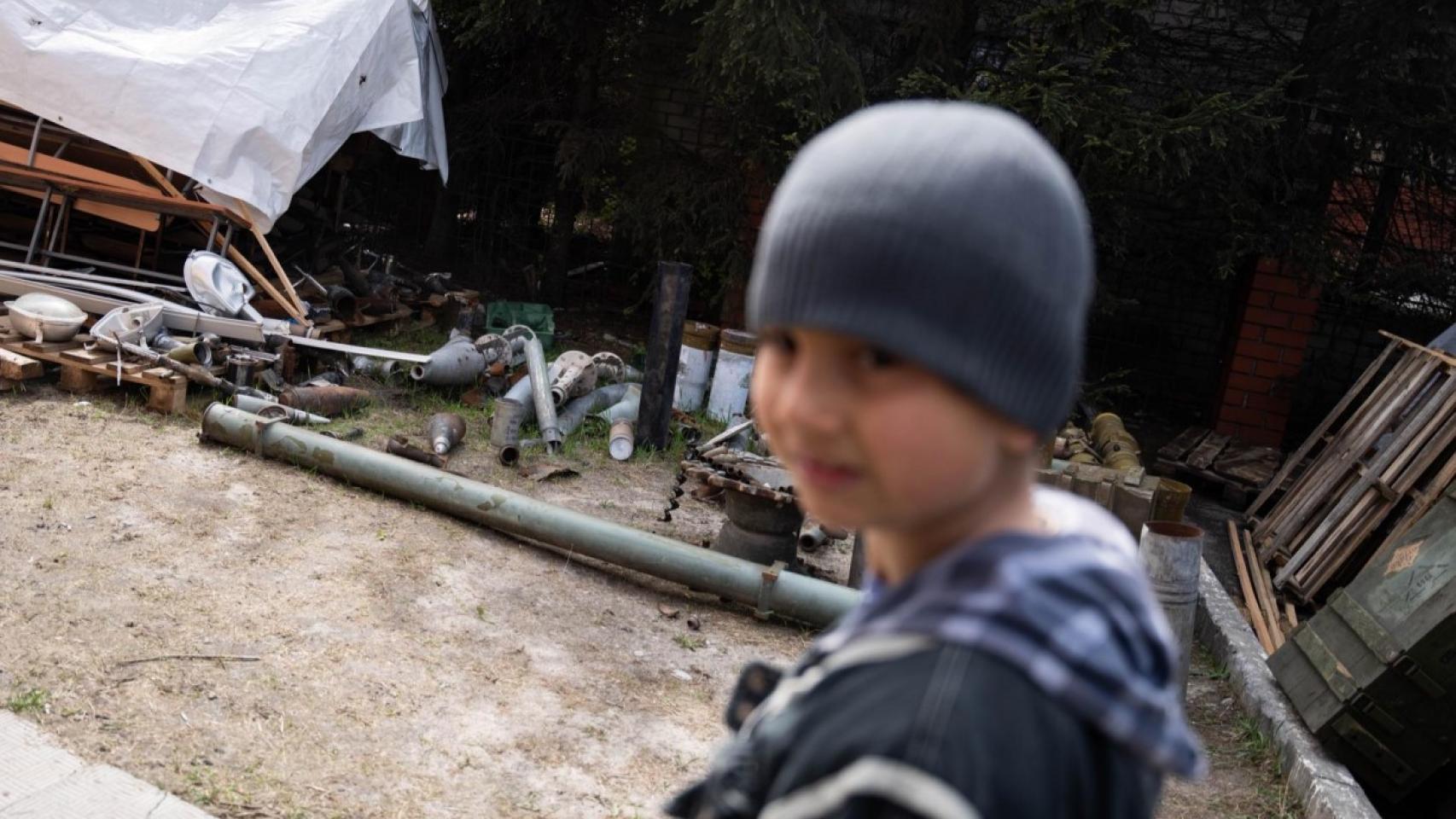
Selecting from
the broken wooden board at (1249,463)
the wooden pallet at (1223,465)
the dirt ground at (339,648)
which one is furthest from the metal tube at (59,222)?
the broken wooden board at (1249,463)

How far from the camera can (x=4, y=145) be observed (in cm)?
835

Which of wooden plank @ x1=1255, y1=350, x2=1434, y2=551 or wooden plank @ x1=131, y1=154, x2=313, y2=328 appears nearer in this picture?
wooden plank @ x1=1255, y1=350, x2=1434, y2=551

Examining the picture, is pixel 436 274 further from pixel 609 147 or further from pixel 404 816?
A: pixel 404 816

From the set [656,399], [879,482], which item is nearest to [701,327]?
[656,399]

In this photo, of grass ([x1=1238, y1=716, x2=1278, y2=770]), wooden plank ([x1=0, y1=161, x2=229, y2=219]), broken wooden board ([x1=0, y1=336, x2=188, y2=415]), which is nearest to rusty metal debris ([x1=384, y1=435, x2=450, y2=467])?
broken wooden board ([x1=0, y1=336, x2=188, y2=415])

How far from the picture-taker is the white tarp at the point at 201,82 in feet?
25.9

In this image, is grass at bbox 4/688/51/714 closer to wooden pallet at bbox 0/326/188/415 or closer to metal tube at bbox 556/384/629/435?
wooden pallet at bbox 0/326/188/415

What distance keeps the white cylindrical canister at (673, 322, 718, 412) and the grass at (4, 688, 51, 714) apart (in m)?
5.23

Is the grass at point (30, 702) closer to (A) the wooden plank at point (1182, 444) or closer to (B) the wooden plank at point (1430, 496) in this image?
(B) the wooden plank at point (1430, 496)

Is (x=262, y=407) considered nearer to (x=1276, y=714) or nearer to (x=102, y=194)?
(x=102, y=194)

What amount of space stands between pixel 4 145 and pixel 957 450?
9234mm

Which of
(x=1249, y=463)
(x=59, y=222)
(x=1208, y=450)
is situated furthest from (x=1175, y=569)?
(x=59, y=222)

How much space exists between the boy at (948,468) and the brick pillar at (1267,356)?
956 cm

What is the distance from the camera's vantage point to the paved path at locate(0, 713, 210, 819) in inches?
126
